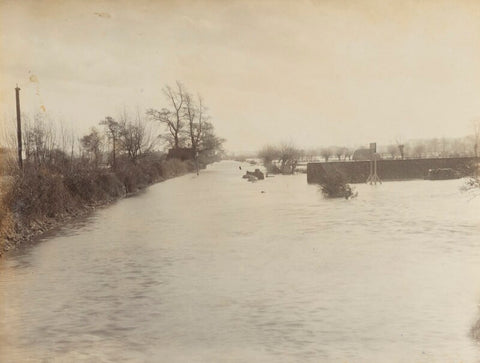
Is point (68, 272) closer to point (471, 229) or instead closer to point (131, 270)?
point (131, 270)

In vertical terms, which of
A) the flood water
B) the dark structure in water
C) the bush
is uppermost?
the dark structure in water

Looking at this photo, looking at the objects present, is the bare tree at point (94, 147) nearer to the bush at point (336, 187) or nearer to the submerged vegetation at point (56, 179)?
the submerged vegetation at point (56, 179)

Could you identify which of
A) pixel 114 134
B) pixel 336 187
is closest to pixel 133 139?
pixel 114 134

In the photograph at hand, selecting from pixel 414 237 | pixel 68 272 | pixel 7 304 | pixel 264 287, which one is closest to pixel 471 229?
pixel 414 237

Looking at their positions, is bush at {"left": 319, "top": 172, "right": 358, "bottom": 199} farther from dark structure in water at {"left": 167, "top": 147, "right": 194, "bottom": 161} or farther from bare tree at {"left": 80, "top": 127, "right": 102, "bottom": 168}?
dark structure in water at {"left": 167, "top": 147, "right": 194, "bottom": 161}

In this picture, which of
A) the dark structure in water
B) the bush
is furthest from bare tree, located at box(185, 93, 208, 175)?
the bush

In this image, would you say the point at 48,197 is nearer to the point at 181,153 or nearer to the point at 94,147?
the point at 94,147

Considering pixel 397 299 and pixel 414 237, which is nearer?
pixel 397 299
